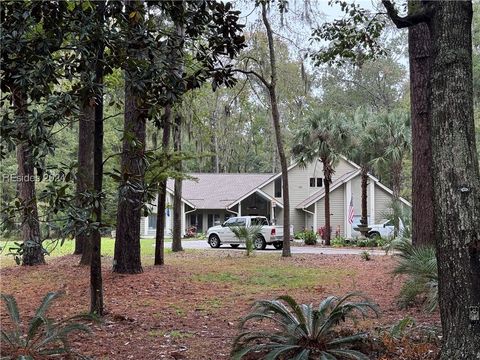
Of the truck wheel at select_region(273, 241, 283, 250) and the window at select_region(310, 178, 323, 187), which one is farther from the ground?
the window at select_region(310, 178, 323, 187)

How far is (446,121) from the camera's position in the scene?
371cm

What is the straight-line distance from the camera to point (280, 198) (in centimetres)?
3566

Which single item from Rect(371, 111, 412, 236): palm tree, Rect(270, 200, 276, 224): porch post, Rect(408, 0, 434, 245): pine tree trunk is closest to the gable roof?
Rect(270, 200, 276, 224): porch post

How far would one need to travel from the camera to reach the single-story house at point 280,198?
33062 millimetres

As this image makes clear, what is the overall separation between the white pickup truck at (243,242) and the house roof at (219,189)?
35.6 feet

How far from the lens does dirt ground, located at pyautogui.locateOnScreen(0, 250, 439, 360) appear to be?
16.5 ft

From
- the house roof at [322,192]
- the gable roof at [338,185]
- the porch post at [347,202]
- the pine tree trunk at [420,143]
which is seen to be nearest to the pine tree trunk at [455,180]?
the pine tree trunk at [420,143]

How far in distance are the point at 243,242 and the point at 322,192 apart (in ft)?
41.6

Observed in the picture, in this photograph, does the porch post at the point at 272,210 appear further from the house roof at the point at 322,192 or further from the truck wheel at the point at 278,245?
the truck wheel at the point at 278,245

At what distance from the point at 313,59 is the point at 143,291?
5.20 m

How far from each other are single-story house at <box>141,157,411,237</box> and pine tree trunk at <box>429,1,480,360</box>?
27771 mm

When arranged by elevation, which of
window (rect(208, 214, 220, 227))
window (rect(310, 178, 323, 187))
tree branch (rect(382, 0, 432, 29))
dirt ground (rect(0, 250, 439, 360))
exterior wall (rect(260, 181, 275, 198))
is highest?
window (rect(310, 178, 323, 187))

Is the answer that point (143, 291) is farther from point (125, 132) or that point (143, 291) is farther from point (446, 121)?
point (446, 121)

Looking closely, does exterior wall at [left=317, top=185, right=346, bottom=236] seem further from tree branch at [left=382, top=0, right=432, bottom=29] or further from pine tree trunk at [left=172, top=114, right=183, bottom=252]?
tree branch at [left=382, top=0, right=432, bottom=29]
